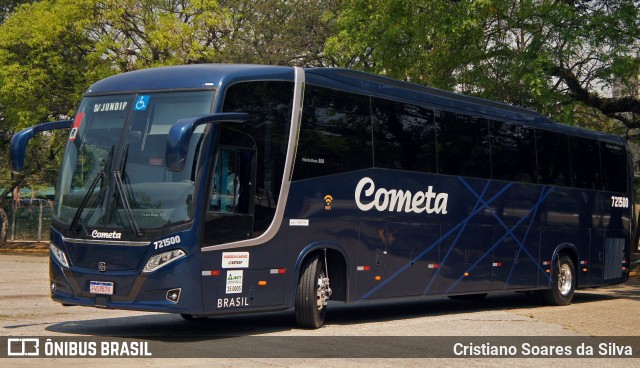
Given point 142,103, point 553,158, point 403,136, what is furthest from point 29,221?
point 142,103

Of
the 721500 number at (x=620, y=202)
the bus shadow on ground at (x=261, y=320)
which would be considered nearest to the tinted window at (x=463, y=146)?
the bus shadow on ground at (x=261, y=320)

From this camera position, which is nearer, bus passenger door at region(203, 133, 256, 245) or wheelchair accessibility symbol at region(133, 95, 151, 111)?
bus passenger door at region(203, 133, 256, 245)

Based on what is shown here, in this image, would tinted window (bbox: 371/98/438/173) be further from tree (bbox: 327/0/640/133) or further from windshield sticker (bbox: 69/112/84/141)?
tree (bbox: 327/0/640/133)

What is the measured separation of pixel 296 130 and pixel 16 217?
41.1 meters

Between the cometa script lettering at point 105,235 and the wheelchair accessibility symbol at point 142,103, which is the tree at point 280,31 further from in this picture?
the cometa script lettering at point 105,235

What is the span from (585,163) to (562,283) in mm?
2780

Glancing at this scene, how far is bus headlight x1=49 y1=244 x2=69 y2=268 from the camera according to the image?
13164 millimetres

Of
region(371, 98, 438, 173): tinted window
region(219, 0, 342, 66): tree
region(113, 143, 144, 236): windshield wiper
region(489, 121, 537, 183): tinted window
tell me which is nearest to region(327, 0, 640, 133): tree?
region(489, 121, 537, 183): tinted window

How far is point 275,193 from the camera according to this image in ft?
45.2

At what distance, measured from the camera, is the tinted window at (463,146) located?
57.9 feet

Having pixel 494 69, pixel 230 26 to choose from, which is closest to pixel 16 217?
pixel 230 26

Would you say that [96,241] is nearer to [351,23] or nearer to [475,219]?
[475,219]

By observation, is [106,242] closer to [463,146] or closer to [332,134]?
[332,134]

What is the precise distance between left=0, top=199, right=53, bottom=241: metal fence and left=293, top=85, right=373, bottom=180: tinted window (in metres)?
37.7
